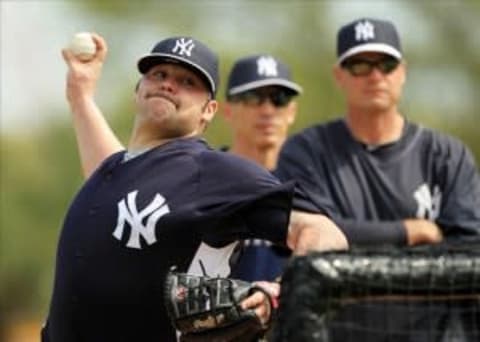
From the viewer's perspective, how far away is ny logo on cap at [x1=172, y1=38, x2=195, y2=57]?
6.11 metres

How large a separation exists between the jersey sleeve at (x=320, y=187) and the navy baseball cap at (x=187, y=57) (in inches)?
52.8

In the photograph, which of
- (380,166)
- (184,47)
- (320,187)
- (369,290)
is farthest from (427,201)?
(369,290)

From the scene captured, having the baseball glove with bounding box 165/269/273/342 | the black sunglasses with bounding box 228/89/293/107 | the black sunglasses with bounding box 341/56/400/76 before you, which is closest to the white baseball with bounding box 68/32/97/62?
the baseball glove with bounding box 165/269/273/342

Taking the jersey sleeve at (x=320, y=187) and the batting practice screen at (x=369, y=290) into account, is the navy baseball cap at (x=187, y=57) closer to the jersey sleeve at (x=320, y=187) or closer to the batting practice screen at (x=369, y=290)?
the jersey sleeve at (x=320, y=187)

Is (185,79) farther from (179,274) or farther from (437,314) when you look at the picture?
(437,314)

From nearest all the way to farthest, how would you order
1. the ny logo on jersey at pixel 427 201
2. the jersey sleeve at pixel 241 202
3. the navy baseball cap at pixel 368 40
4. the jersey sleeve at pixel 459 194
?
the jersey sleeve at pixel 241 202 → the jersey sleeve at pixel 459 194 → the ny logo on jersey at pixel 427 201 → the navy baseball cap at pixel 368 40

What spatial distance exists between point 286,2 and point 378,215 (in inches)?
997

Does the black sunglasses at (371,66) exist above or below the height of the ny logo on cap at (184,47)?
above

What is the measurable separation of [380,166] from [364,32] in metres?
0.72

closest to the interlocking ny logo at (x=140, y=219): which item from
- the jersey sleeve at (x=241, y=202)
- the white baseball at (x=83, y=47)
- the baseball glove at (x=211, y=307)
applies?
the jersey sleeve at (x=241, y=202)

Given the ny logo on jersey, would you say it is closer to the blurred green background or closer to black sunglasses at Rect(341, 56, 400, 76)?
black sunglasses at Rect(341, 56, 400, 76)

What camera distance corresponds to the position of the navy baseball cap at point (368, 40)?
8.12m

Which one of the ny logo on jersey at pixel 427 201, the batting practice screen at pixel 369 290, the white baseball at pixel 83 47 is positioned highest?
the white baseball at pixel 83 47

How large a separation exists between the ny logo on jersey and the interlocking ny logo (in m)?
2.27
